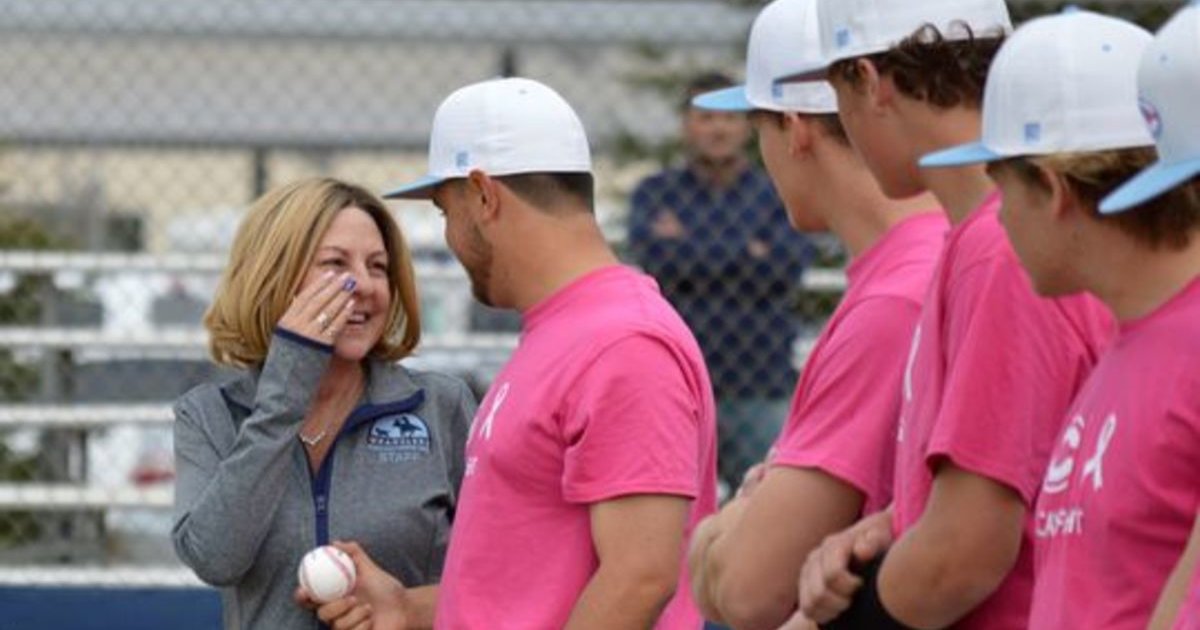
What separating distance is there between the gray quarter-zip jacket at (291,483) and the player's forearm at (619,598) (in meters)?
0.73

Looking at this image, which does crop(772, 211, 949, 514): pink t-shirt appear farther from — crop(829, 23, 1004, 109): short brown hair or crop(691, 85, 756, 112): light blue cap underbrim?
crop(691, 85, 756, 112): light blue cap underbrim

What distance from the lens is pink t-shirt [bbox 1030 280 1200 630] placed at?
2877 mm

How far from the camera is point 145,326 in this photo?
9.16 m

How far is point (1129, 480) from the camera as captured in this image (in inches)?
114

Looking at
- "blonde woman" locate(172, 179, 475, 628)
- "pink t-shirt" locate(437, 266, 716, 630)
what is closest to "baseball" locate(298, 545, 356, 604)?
"blonde woman" locate(172, 179, 475, 628)

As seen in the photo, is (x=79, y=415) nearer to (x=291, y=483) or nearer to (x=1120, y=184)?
(x=291, y=483)

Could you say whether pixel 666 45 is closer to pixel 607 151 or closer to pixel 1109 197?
pixel 607 151

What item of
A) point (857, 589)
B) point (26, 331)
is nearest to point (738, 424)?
point (26, 331)

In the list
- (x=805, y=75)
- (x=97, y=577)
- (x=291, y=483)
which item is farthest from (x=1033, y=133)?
(x=97, y=577)

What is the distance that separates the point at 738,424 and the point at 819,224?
3.88 m

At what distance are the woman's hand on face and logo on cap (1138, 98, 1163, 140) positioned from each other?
1.89 metres

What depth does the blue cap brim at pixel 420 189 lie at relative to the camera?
418cm

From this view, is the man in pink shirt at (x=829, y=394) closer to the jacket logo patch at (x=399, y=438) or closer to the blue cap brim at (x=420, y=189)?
the blue cap brim at (x=420, y=189)

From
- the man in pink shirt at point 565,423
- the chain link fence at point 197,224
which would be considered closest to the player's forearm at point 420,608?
the man in pink shirt at point 565,423
